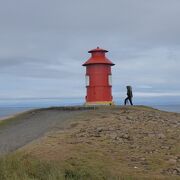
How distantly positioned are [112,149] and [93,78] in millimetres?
12595

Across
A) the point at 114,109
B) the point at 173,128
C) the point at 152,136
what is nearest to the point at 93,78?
the point at 114,109

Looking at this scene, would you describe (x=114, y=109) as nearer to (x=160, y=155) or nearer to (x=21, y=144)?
(x=21, y=144)

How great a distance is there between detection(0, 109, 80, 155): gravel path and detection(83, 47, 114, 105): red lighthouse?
8.30 feet

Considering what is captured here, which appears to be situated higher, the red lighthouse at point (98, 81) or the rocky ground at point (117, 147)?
the red lighthouse at point (98, 81)

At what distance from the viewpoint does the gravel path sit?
14.7m

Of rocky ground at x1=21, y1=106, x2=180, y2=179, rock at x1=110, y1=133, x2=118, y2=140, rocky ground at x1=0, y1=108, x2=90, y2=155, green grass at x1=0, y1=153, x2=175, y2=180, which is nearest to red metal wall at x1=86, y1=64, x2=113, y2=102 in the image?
rocky ground at x1=0, y1=108, x2=90, y2=155

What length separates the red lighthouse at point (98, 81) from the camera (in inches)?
984

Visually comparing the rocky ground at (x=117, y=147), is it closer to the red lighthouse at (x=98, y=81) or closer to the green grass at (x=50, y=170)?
the green grass at (x=50, y=170)

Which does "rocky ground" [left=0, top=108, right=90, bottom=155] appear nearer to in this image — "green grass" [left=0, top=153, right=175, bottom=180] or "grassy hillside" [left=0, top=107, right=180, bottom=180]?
"grassy hillside" [left=0, top=107, right=180, bottom=180]

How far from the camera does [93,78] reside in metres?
25.2

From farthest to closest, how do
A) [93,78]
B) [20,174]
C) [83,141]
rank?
[93,78], [83,141], [20,174]

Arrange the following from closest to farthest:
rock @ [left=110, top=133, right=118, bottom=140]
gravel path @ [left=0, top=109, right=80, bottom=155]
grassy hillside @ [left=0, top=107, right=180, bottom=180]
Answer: grassy hillside @ [left=0, top=107, right=180, bottom=180]
rock @ [left=110, top=133, right=118, bottom=140]
gravel path @ [left=0, top=109, right=80, bottom=155]

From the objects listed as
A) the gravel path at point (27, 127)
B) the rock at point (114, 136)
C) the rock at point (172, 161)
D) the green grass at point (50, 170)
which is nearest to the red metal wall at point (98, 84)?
the gravel path at point (27, 127)

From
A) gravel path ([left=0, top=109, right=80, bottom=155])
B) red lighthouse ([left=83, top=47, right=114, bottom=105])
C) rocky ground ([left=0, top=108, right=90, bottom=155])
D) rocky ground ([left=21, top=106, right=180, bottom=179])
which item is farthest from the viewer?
red lighthouse ([left=83, top=47, right=114, bottom=105])
